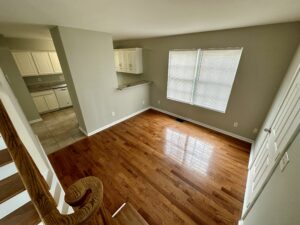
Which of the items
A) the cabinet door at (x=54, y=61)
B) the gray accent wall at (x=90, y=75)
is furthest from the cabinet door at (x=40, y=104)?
the gray accent wall at (x=90, y=75)

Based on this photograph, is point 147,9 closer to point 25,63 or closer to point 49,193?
point 49,193

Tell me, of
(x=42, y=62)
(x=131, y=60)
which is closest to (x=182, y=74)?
(x=131, y=60)

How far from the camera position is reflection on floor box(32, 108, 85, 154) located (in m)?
2.98

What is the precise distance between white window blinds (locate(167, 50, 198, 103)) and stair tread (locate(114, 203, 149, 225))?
2.91 metres

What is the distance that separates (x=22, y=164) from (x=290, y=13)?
→ 2943mm

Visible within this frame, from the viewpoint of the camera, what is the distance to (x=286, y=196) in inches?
32.5

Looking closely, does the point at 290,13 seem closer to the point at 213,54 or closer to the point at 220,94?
the point at 213,54

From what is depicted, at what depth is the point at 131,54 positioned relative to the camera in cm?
423

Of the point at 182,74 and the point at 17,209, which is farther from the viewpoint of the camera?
the point at 182,74

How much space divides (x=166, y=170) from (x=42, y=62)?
16.9 feet

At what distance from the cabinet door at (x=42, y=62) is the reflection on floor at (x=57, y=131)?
1.50 metres

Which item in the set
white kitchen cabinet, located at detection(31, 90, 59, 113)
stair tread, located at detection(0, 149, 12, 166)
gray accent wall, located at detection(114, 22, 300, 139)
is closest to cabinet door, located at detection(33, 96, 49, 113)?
white kitchen cabinet, located at detection(31, 90, 59, 113)

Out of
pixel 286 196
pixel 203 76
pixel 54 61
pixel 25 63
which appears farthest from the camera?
pixel 54 61

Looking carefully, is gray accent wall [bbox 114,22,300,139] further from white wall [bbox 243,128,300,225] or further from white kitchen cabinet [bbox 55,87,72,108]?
white kitchen cabinet [bbox 55,87,72,108]
